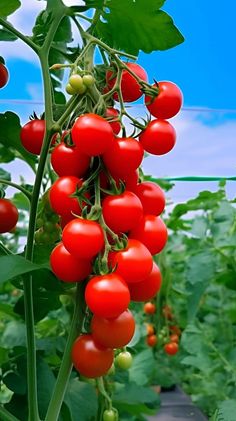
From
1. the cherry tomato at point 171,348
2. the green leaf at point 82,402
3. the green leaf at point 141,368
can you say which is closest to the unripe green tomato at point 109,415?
the green leaf at point 82,402

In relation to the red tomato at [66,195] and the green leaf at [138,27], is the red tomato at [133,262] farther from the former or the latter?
the green leaf at [138,27]

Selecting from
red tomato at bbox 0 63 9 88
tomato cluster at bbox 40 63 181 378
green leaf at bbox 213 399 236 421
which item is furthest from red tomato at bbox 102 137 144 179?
green leaf at bbox 213 399 236 421

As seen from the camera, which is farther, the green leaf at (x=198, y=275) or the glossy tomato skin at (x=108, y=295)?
the green leaf at (x=198, y=275)

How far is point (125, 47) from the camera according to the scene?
0.72 metres

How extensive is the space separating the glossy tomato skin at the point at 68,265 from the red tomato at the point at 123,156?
8 cm

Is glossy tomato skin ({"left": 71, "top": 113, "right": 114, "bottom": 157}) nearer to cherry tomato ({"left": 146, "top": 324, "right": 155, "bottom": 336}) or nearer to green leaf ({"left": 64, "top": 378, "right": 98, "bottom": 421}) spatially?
green leaf ({"left": 64, "top": 378, "right": 98, "bottom": 421})

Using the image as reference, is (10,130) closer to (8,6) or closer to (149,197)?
(8,6)

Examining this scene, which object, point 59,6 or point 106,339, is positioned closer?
point 106,339

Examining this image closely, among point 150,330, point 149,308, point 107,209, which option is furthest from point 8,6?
point 150,330

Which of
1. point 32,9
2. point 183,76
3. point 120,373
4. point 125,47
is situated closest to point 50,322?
point 120,373

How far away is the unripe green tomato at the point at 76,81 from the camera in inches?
21.5

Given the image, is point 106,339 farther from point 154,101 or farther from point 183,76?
point 183,76

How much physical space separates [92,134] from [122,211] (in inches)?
2.7

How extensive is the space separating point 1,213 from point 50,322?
0.72 meters
